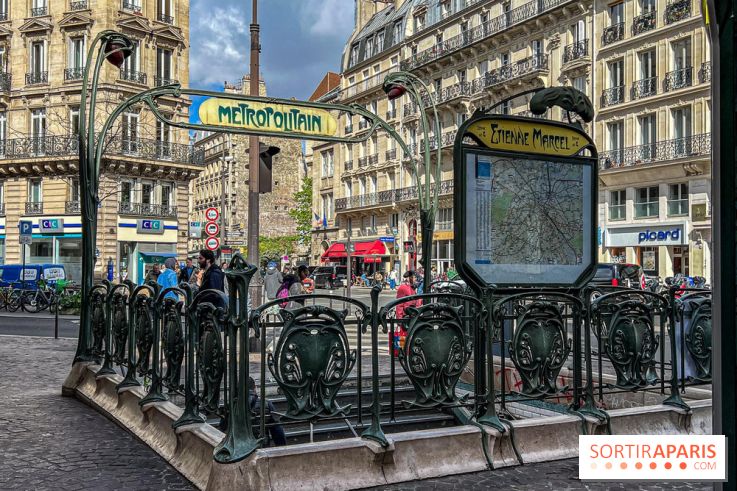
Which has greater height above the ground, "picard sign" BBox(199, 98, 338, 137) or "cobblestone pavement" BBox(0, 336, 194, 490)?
"picard sign" BBox(199, 98, 338, 137)

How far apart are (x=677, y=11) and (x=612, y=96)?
16.7ft

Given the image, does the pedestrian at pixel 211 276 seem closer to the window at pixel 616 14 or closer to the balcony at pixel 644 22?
the balcony at pixel 644 22

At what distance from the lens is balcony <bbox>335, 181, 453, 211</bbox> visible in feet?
169

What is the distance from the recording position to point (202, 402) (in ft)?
18.1

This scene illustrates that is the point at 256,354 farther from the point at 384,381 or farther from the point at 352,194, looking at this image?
the point at 352,194

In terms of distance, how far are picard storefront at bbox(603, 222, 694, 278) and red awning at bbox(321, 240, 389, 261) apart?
21.5 m

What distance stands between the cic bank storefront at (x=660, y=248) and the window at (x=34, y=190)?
30027mm

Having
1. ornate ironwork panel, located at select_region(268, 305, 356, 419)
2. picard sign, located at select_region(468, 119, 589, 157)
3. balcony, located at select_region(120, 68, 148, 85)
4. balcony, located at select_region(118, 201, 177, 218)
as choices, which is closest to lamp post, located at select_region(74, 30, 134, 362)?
ornate ironwork panel, located at select_region(268, 305, 356, 419)

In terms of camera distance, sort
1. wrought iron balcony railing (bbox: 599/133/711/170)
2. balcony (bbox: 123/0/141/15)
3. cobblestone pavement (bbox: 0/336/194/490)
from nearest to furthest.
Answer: cobblestone pavement (bbox: 0/336/194/490) → wrought iron balcony railing (bbox: 599/133/711/170) → balcony (bbox: 123/0/141/15)

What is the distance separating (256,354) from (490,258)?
596 cm

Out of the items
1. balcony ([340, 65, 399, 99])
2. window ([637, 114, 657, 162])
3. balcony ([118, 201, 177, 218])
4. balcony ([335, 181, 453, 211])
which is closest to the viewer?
window ([637, 114, 657, 162])

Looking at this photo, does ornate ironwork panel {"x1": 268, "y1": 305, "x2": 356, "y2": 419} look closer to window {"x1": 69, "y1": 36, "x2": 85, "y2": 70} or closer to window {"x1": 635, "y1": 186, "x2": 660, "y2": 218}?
window {"x1": 635, "y1": 186, "x2": 660, "y2": 218}

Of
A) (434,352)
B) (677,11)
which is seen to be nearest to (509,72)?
(677,11)

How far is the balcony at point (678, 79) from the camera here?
3306 centimetres
